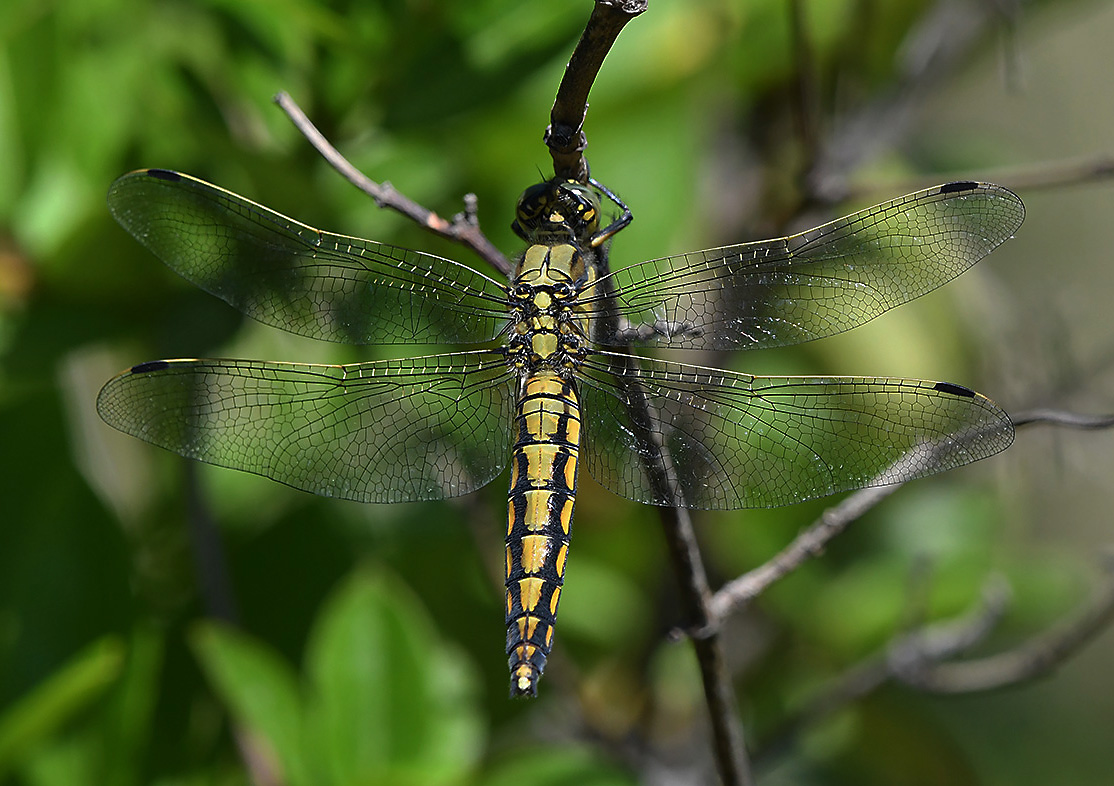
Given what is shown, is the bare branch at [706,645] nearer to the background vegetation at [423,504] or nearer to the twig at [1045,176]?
the background vegetation at [423,504]

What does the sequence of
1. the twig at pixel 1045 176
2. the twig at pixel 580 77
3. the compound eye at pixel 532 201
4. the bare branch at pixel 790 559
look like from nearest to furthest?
1. the twig at pixel 580 77
2. the bare branch at pixel 790 559
3. the compound eye at pixel 532 201
4. the twig at pixel 1045 176

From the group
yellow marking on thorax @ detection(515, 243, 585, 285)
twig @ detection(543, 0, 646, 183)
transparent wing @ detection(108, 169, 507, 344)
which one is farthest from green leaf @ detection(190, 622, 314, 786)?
twig @ detection(543, 0, 646, 183)

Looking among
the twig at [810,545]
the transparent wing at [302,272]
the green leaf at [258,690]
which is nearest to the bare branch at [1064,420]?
the twig at [810,545]

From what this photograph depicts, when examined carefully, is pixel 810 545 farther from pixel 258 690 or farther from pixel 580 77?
pixel 258 690

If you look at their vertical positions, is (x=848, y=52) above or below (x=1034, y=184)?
above

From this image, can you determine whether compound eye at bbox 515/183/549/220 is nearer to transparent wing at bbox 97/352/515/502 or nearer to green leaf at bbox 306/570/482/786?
transparent wing at bbox 97/352/515/502

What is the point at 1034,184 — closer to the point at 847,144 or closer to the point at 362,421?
the point at 847,144

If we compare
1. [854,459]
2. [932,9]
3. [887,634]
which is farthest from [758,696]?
[932,9]
